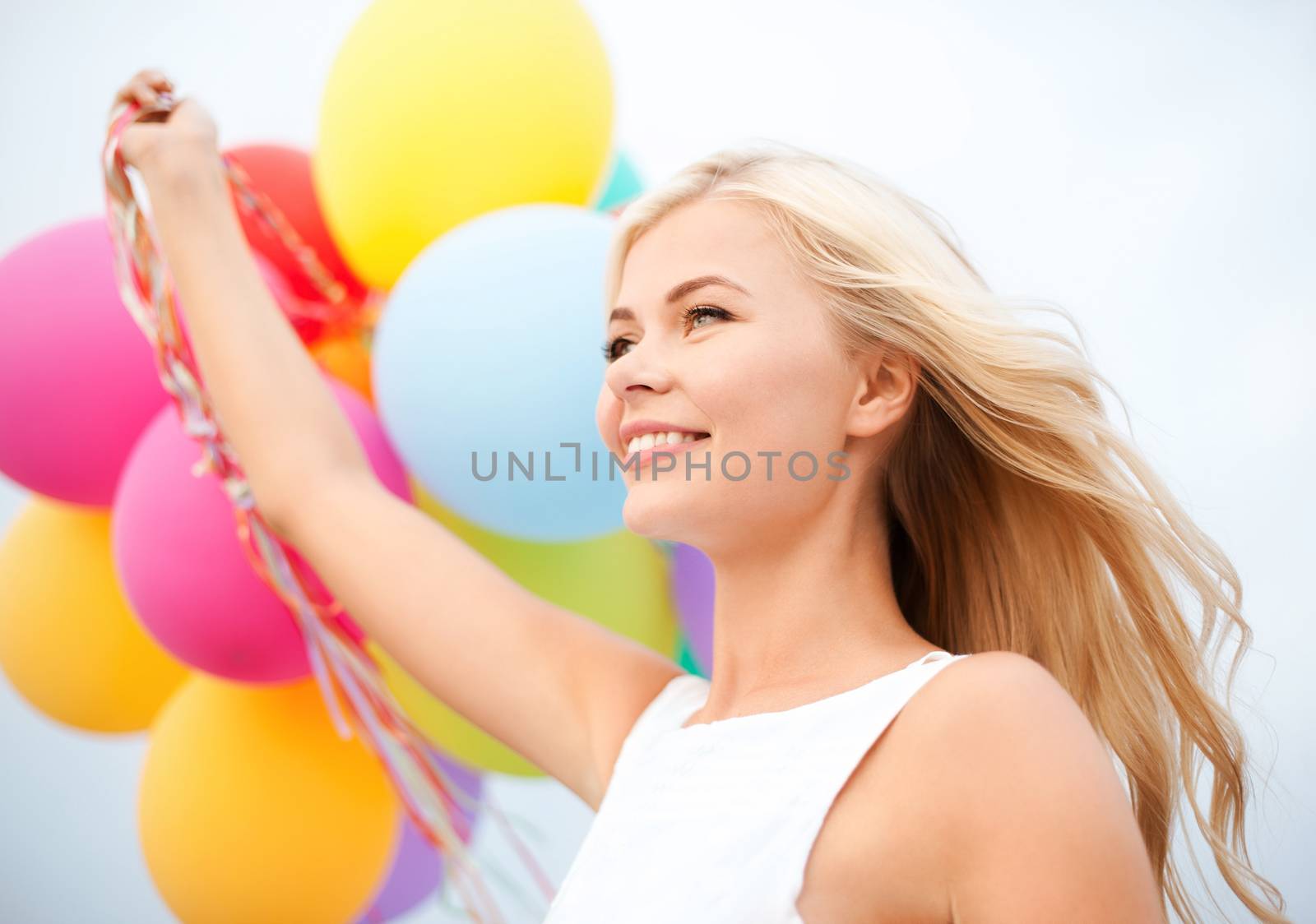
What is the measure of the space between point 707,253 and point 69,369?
2.34 feet

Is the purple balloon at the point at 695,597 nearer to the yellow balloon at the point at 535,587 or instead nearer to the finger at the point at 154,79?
the yellow balloon at the point at 535,587

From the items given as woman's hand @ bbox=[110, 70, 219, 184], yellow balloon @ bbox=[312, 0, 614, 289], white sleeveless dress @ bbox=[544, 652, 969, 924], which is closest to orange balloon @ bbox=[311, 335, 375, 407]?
yellow balloon @ bbox=[312, 0, 614, 289]

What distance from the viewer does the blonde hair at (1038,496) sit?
944 millimetres

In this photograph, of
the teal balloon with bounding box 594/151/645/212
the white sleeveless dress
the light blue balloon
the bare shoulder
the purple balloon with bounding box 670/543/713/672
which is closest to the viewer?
the bare shoulder

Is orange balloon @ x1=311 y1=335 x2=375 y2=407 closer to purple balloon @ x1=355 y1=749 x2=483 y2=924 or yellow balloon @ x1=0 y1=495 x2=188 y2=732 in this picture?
yellow balloon @ x1=0 y1=495 x2=188 y2=732

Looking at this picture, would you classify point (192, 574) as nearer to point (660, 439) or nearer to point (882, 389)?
point (660, 439)

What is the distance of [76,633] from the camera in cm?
132

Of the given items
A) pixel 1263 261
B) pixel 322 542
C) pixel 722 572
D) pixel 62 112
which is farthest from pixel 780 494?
pixel 62 112

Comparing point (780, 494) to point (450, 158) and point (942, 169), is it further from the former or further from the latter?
point (942, 169)

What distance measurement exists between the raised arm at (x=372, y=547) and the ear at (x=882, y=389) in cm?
34

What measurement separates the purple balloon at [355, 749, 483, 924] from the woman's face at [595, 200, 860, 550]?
54 centimetres

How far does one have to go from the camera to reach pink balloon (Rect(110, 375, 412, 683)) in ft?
3.60

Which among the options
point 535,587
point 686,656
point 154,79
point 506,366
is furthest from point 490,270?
point 686,656

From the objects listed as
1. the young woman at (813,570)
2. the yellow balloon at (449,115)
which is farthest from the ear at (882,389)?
the yellow balloon at (449,115)
